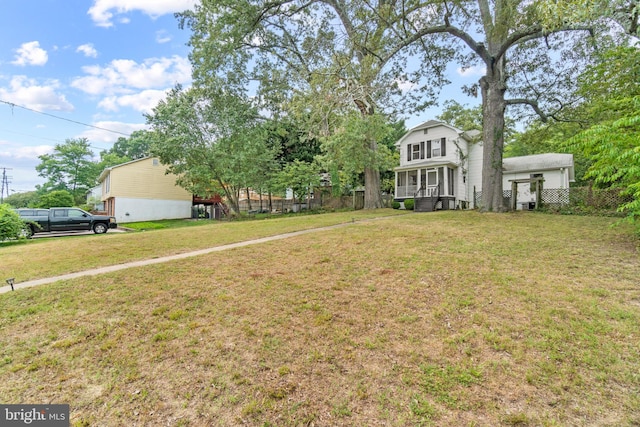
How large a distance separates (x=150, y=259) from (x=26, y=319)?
9.51 feet

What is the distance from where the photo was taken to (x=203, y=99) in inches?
743

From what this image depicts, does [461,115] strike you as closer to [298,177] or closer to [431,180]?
[431,180]

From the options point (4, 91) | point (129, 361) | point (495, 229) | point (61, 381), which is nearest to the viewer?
point (61, 381)

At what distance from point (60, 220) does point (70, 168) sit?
105ft

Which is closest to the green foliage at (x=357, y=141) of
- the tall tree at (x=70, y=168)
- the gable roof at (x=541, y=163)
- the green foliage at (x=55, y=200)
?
the gable roof at (x=541, y=163)

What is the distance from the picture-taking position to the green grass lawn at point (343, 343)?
2156 mm

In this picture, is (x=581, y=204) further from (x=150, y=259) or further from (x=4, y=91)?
(x=4, y=91)

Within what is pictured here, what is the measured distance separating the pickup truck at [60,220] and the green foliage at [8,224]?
2644mm

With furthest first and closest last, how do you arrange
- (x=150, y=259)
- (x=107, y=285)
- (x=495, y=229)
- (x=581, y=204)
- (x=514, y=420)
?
(x=581, y=204) → (x=495, y=229) → (x=150, y=259) → (x=107, y=285) → (x=514, y=420)

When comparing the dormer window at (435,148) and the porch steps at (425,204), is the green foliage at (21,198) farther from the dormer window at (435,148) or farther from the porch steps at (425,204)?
the dormer window at (435,148)

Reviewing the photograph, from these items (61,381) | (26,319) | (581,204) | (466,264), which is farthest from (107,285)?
(581,204)

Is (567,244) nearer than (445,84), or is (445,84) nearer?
(567,244)

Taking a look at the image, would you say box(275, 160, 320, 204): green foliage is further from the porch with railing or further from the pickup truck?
the pickup truck

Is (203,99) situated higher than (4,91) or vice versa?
(203,99)
